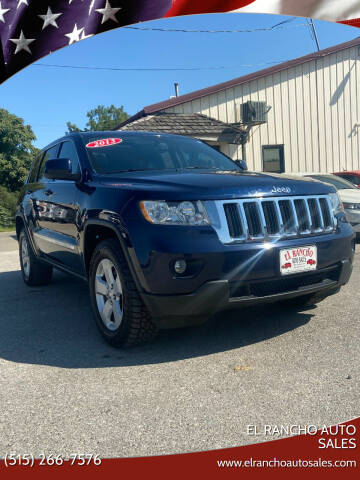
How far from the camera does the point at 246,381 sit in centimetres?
274

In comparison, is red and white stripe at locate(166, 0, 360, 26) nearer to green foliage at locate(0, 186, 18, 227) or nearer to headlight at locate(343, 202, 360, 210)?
headlight at locate(343, 202, 360, 210)

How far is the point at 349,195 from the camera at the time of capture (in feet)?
27.0

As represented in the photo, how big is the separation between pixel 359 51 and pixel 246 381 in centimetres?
1594

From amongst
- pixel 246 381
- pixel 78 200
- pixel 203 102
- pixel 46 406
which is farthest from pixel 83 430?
pixel 203 102

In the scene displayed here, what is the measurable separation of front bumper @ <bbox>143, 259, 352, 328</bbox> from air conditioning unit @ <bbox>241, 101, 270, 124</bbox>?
1172cm

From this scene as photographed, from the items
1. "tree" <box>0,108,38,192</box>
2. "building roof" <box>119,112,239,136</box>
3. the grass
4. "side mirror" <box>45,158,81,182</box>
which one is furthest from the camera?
"tree" <box>0,108,38,192</box>

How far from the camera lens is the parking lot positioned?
2211 millimetres

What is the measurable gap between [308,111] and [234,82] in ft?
8.96

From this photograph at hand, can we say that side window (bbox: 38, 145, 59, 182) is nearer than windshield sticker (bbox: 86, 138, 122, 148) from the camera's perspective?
No

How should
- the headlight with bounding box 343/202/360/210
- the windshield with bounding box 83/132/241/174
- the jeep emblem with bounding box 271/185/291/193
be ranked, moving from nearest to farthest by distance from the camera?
the jeep emblem with bounding box 271/185/291/193 → the windshield with bounding box 83/132/241/174 → the headlight with bounding box 343/202/360/210

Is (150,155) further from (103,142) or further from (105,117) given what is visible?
(105,117)

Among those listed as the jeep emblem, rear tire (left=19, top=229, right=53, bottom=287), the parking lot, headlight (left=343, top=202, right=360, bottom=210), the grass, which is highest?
the jeep emblem

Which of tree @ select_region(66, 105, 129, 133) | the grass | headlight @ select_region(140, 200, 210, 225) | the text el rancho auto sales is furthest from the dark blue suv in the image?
tree @ select_region(66, 105, 129, 133)

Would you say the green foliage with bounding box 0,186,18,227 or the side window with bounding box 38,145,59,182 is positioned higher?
the side window with bounding box 38,145,59,182
